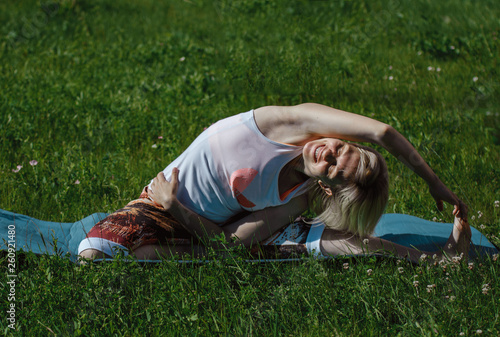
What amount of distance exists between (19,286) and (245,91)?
9.36 ft

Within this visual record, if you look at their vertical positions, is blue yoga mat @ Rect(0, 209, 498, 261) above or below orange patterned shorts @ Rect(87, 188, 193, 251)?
below

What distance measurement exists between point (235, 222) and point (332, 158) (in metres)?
0.64

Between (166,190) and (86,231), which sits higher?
(166,190)

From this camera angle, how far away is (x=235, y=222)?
2879mm

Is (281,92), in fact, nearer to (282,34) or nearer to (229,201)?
(282,34)

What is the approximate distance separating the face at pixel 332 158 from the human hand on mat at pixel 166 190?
663 mm

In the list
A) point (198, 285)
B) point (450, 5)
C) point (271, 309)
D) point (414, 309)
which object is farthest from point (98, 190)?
point (450, 5)

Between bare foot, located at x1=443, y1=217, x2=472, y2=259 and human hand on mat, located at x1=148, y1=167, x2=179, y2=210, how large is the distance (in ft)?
4.84

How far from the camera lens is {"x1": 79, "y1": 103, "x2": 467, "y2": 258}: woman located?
2588mm

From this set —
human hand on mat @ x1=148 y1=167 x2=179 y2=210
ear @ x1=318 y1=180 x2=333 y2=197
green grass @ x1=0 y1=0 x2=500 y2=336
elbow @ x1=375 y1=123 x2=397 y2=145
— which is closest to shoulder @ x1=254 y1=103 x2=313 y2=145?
ear @ x1=318 y1=180 x2=333 y2=197

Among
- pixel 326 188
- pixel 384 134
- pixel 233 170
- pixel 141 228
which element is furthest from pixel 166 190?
pixel 384 134

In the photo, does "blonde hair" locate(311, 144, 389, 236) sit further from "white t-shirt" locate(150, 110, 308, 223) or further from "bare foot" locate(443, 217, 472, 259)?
"bare foot" locate(443, 217, 472, 259)

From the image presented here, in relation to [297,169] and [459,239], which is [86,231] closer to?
[297,169]

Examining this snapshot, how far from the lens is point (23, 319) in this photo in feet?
7.40
